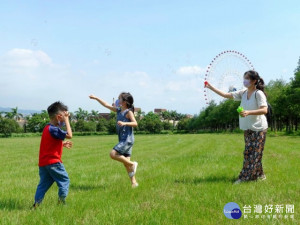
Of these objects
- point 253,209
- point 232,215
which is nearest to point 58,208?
point 232,215

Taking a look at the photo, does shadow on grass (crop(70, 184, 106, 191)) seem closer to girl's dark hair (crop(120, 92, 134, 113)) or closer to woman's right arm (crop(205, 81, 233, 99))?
girl's dark hair (crop(120, 92, 134, 113))

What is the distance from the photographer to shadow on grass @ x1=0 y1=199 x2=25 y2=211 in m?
5.29

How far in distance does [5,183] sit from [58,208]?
3884 millimetres

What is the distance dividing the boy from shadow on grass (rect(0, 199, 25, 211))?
34 centimetres

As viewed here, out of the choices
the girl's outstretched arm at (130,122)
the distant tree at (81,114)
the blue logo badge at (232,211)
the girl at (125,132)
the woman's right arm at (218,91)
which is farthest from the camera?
the distant tree at (81,114)

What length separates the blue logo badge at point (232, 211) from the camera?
177 inches

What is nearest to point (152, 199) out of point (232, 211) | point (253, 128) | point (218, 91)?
point (232, 211)

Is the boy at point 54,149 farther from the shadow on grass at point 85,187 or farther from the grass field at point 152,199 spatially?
the shadow on grass at point 85,187

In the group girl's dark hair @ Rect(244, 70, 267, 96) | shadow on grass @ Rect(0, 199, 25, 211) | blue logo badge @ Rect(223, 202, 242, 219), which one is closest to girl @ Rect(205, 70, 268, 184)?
girl's dark hair @ Rect(244, 70, 267, 96)

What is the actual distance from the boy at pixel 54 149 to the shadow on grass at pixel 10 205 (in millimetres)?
339

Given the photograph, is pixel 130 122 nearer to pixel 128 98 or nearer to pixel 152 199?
pixel 128 98

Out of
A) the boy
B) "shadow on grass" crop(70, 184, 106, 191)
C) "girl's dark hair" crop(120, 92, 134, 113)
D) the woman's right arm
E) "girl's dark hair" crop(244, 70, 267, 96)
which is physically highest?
"girl's dark hair" crop(244, 70, 267, 96)

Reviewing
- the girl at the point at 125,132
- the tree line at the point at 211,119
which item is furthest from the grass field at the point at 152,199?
the tree line at the point at 211,119

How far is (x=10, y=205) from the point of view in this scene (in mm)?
5484
